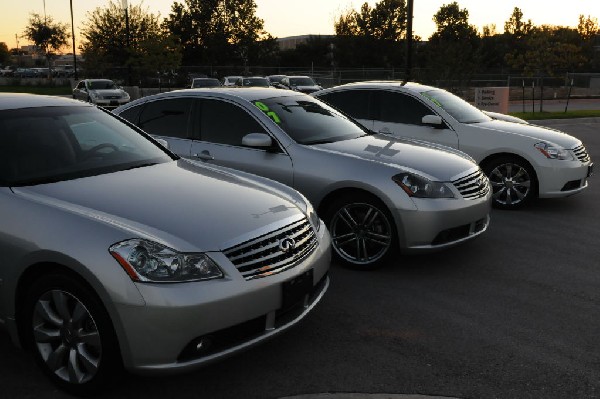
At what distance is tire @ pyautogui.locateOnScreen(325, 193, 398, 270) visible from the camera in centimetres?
509

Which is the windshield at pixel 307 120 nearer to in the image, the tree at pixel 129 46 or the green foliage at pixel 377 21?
the tree at pixel 129 46

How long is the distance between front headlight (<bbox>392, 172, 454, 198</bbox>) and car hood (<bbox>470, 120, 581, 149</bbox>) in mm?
3230

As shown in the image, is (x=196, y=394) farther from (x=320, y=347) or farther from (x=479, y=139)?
(x=479, y=139)

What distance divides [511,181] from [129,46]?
35.0 m

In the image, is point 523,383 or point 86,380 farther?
point 523,383

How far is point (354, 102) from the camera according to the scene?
27.2ft

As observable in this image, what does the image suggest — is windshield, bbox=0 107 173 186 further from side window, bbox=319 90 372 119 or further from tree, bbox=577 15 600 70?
tree, bbox=577 15 600 70

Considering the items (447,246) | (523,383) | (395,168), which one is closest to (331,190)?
(395,168)

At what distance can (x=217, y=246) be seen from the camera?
3074mm

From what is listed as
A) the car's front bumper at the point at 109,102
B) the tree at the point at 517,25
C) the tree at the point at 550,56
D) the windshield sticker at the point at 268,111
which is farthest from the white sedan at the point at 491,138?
the tree at the point at 517,25

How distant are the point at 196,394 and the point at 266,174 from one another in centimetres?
275

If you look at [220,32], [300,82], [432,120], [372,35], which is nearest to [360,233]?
[432,120]

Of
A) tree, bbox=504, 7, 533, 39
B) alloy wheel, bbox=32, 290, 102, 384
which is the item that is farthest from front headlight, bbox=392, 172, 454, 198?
tree, bbox=504, 7, 533, 39

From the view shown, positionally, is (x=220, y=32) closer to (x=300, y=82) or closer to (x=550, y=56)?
(x=550, y=56)
